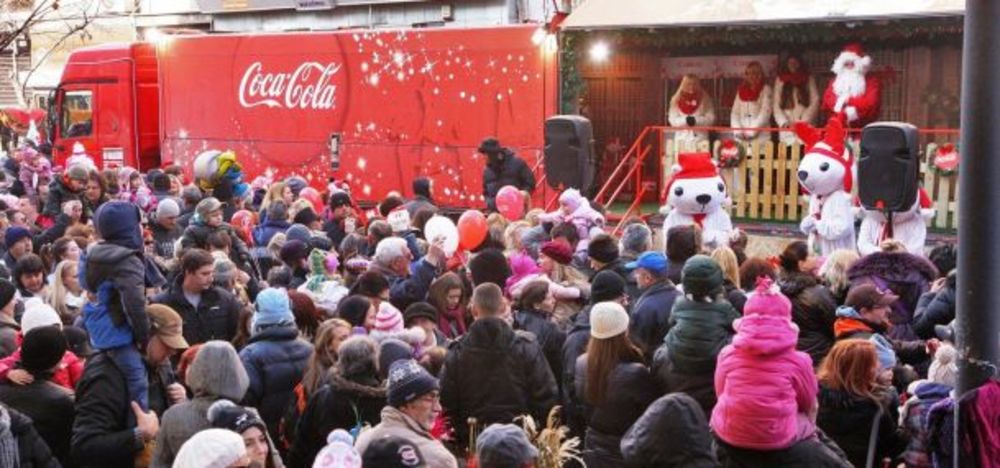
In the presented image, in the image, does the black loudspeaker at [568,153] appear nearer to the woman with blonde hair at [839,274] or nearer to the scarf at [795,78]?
the scarf at [795,78]

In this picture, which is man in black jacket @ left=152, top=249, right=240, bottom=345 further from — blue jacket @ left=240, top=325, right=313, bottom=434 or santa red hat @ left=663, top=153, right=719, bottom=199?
santa red hat @ left=663, top=153, right=719, bottom=199

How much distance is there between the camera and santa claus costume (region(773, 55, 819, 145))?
18.4 meters

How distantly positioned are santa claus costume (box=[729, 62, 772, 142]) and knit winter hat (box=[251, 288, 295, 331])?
1204 cm

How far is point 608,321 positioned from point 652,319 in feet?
3.91

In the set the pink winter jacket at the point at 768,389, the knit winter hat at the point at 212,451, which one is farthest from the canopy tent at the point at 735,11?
the knit winter hat at the point at 212,451

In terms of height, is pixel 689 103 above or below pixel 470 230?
above

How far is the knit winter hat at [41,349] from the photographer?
6582 mm

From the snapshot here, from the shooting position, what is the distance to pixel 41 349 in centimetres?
659

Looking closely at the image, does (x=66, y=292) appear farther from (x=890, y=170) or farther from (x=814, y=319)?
(x=890, y=170)

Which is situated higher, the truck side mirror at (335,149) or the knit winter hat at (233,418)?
the truck side mirror at (335,149)

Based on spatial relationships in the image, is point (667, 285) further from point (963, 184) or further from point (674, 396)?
point (963, 184)

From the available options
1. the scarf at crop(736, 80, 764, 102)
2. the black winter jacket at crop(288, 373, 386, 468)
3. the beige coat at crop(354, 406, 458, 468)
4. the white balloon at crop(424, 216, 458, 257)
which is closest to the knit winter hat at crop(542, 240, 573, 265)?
the white balloon at crop(424, 216, 458, 257)

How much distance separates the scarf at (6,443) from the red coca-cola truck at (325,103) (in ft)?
40.7

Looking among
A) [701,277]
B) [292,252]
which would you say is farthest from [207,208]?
[701,277]
